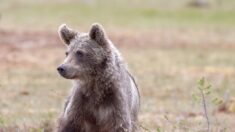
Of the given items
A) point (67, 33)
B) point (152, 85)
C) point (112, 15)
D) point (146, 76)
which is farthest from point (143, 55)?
point (67, 33)

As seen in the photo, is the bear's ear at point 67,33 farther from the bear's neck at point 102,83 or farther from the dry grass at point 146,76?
the dry grass at point 146,76

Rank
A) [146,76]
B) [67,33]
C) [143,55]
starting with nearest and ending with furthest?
[67,33] → [146,76] → [143,55]

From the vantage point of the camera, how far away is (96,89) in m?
9.41

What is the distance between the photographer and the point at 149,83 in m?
19.2

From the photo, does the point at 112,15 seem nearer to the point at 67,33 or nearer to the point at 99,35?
the point at 67,33

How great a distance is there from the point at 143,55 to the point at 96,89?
15.7m

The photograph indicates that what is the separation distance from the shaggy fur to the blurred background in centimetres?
40

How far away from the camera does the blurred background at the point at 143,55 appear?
14.2 metres

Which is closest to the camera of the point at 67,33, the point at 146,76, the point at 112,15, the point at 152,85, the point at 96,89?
the point at 96,89

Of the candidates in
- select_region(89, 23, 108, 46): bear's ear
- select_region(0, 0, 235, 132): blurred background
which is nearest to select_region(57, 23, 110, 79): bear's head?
select_region(89, 23, 108, 46): bear's ear

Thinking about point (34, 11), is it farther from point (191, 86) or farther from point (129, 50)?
point (191, 86)

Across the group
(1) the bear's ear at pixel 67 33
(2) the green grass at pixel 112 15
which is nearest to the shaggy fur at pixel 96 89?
(1) the bear's ear at pixel 67 33

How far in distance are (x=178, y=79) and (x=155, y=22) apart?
45.5ft

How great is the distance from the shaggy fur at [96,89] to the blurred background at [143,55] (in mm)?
398
